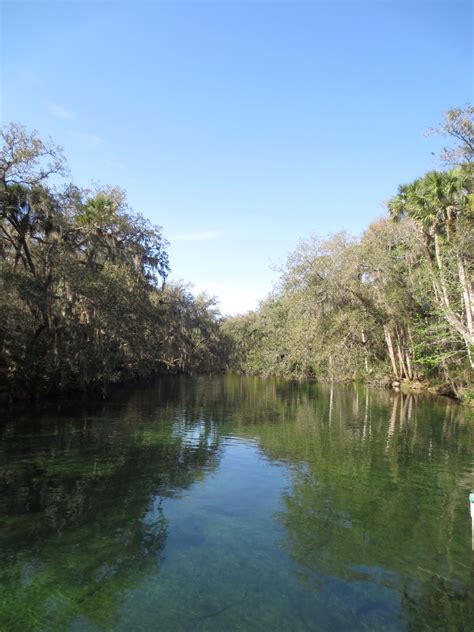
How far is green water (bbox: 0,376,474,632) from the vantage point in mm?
6199

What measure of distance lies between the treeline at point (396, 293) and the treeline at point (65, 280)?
9758mm

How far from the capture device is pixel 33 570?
706 cm

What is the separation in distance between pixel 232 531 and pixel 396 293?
82.2 feet

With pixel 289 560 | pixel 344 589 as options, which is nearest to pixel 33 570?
pixel 289 560

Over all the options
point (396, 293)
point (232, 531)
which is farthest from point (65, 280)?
point (396, 293)

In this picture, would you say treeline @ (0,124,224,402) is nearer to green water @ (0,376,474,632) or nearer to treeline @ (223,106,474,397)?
green water @ (0,376,474,632)

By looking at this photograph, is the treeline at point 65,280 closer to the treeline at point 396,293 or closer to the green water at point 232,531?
the green water at point 232,531

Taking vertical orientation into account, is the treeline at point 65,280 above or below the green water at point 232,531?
above

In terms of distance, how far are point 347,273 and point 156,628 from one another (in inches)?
994

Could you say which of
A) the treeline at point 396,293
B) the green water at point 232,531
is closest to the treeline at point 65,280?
the green water at point 232,531

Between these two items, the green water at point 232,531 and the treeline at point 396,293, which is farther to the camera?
the treeline at point 396,293

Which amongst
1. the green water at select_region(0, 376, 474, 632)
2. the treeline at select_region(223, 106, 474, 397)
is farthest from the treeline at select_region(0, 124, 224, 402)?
the treeline at select_region(223, 106, 474, 397)

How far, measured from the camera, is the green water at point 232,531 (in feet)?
20.3

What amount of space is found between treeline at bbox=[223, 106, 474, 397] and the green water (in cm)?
748
